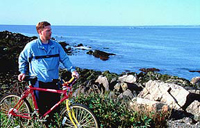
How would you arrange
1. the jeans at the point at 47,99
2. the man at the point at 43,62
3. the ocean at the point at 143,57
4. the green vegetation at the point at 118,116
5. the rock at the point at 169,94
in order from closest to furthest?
the man at the point at 43,62, the jeans at the point at 47,99, the green vegetation at the point at 118,116, the rock at the point at 169,94, the ocean at the point at 143,57

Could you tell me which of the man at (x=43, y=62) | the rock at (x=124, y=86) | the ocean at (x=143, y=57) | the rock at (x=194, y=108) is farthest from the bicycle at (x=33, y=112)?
the ocean at (x=143, y=57)

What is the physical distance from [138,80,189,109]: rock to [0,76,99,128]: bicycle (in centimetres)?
426

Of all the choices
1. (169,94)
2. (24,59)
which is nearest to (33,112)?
(24,59)

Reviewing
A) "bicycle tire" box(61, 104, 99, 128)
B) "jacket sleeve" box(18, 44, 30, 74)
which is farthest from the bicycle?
"jacket sleeve" box(18, 44, 30, 74)

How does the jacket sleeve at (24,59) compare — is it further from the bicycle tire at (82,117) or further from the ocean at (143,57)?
the ocean at (143,57)

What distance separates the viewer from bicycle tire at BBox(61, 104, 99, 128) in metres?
4.62

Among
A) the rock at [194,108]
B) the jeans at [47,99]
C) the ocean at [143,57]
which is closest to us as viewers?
the jeans at [47,99]

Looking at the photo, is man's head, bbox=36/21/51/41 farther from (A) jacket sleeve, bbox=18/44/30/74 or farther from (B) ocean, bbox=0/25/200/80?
(B) ocean, bbox=0/25/200/80

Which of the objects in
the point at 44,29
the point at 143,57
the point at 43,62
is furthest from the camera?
the point at 143,57

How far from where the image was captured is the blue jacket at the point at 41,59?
4.98 m

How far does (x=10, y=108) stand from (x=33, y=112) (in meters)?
0.49

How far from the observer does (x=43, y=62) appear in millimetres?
4980

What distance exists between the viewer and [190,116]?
8.18 meters

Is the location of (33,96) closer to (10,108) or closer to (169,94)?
(10,108)
